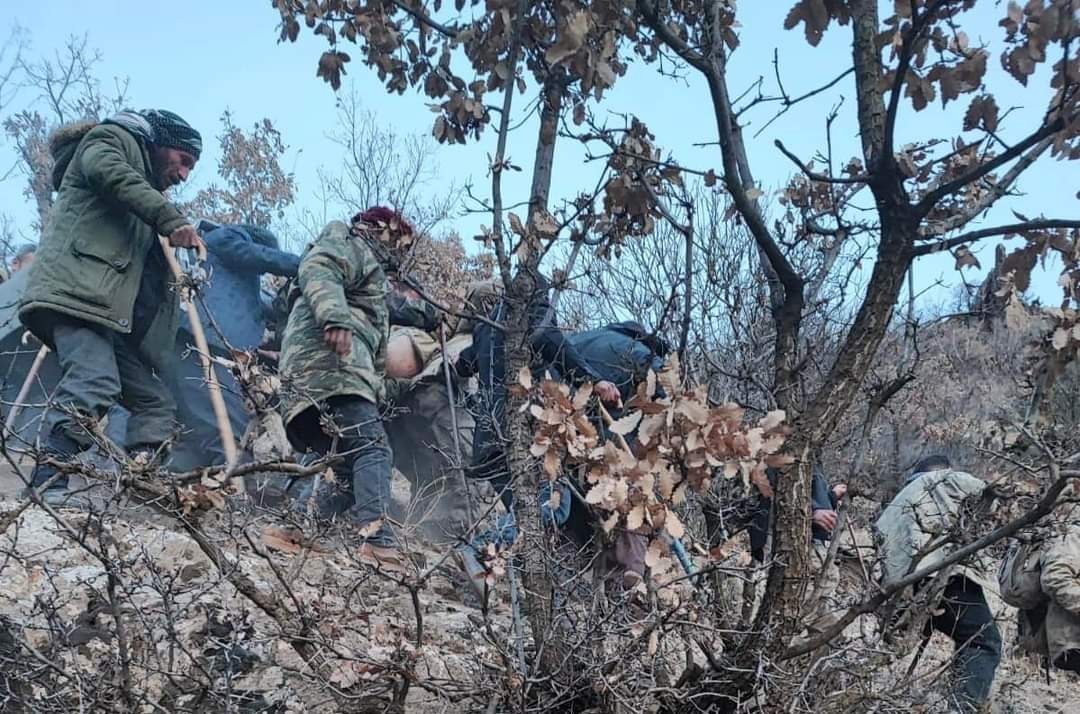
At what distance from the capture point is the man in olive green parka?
151 inches

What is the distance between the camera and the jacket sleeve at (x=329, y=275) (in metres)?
3.91

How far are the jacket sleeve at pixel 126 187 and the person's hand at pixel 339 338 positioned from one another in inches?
31.9

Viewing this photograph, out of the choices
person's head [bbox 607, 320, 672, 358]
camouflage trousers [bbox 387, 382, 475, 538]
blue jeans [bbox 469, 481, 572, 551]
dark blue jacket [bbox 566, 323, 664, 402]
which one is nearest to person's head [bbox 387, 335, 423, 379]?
camouflage trousers [bbox 387, 382, 475, 538]

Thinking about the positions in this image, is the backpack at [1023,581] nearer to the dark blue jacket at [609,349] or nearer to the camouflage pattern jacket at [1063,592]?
the camouflage pattern jacket at [1063,592]

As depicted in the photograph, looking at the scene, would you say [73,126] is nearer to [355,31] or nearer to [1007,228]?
[355,31]

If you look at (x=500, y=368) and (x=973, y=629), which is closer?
(x=500, y=368)

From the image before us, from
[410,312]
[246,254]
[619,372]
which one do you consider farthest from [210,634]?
[246,254]

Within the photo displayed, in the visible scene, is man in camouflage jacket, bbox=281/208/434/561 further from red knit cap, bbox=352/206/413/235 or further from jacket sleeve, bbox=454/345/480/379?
jacket sleeve, bbox=454/345/480/379

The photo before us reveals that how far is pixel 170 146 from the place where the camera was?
14.2ft

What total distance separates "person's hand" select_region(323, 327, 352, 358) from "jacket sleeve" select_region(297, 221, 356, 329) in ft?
0.07

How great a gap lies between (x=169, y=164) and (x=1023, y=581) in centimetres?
458

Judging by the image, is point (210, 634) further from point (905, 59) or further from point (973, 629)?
point (973, 629)

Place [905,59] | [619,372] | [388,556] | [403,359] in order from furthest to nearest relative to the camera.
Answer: [403,359] → [619,372] → [388,556] → [905,59]

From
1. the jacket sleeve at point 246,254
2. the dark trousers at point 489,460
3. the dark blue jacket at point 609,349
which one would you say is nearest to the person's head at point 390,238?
the dark trousers at point 489,460
